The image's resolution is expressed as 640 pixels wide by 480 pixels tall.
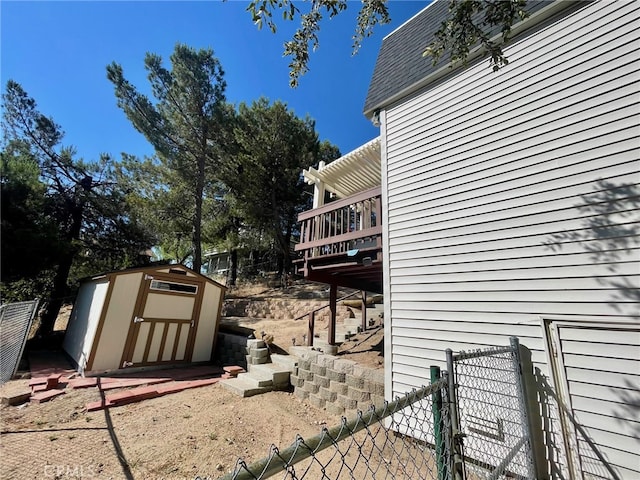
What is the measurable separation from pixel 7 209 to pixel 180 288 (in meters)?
5.80

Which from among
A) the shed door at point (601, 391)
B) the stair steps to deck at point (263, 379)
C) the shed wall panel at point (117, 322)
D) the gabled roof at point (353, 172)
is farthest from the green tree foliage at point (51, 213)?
the shed door at point (601, 391)

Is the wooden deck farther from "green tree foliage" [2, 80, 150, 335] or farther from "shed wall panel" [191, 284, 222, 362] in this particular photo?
"green tree foliage" [2, 80, 150, 335]

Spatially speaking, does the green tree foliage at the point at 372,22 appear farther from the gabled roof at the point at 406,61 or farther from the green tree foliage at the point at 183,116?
the green tree foliage at the point at 183,116

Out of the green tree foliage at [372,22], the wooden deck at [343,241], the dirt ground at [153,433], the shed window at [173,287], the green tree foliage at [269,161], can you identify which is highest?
the green tree foliage at [269,161]

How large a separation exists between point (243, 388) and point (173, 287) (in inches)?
155

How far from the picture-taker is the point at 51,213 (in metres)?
10.3

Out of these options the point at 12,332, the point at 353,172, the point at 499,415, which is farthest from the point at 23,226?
the point at 499,415

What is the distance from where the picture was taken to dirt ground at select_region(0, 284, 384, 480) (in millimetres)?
2762

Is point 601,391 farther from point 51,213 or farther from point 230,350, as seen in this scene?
point 51,213

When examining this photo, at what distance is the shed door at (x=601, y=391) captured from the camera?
7.38ft

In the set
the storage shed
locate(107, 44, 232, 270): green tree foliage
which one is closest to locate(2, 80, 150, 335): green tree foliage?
the storage shed

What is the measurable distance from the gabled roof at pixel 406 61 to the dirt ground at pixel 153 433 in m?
4.61

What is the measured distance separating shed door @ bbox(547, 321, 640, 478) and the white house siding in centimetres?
3

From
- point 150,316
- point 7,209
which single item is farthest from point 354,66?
point 7,209
